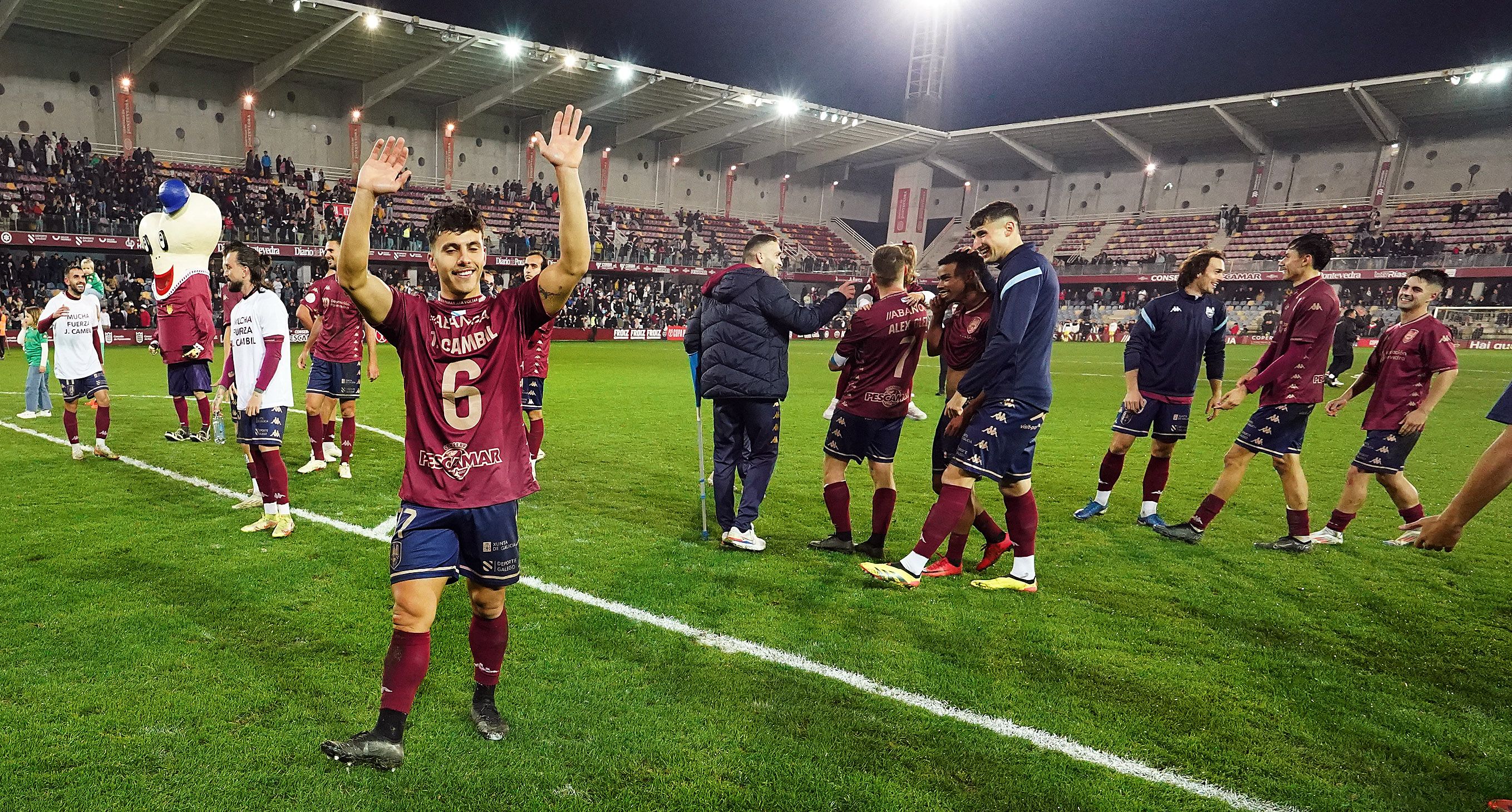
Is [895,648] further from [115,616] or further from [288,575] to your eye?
[115,616]

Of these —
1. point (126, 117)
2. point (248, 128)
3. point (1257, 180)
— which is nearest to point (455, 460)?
point (126, 117)

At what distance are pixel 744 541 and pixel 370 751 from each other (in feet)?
10.00

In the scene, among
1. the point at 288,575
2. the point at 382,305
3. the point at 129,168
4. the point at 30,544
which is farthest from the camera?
the point at 129,168

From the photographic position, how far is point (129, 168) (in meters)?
28.0

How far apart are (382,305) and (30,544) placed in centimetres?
457

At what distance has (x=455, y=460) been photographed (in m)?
2.90

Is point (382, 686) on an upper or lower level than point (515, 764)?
upper

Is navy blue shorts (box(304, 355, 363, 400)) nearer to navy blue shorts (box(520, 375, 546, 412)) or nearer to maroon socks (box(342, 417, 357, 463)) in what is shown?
maroon socks (box(342, 417, 357, 463))

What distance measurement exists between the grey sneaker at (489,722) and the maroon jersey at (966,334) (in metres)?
3.53

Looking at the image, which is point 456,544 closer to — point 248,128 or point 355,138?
point 248,128

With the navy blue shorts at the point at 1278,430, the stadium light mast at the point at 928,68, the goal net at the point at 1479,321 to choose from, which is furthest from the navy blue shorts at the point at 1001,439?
the stadium light mast at the point at 928,68

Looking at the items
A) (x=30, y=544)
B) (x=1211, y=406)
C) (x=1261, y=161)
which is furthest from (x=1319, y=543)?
(x=1261, y=161)

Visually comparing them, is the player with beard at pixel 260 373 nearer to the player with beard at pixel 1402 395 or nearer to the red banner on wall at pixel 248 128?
the player with beard at pixel 1402 395

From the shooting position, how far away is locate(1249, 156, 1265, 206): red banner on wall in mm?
43625
